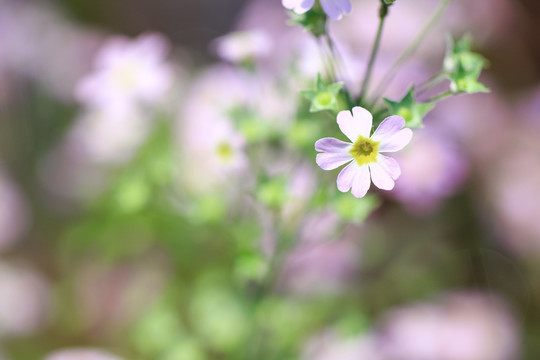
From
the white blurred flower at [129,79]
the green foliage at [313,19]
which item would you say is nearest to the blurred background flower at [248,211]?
the white blurred flower at [129,79]

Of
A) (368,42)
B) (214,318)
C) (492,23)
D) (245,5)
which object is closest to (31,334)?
(214,318)

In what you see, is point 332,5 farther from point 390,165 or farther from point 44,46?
point 44,46

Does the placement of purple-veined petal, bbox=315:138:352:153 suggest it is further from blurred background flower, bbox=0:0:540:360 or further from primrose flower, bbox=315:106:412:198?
blurred background flower, bbox=0:0:540:360

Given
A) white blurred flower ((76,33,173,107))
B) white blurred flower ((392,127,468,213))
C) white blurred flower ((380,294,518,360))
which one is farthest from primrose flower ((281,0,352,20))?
white blurred flower ((380,294,518,360))

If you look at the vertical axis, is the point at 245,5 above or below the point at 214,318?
above

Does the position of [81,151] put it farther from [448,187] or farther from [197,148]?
[448,187]

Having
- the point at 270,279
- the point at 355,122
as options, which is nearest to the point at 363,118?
the point at 355,122

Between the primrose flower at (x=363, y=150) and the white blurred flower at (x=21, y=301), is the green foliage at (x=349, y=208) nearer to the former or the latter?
the primrose flower at (x=363, y=150)
